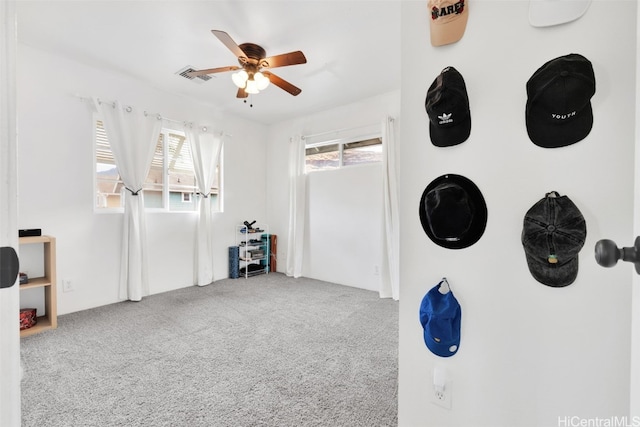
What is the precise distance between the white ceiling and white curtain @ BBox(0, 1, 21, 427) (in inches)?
78.4

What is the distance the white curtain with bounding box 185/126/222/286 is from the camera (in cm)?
400

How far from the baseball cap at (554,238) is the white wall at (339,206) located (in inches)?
115

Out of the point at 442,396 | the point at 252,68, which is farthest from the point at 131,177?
the point at 442,396

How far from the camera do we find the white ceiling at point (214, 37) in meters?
2.15

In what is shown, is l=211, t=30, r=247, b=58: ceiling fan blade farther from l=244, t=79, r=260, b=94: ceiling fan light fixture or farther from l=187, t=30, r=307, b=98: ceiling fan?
l=244, t=79, r=260, b=94: ceiling fan light fixture

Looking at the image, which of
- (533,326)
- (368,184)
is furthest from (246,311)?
(533,326)

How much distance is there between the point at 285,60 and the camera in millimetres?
2312

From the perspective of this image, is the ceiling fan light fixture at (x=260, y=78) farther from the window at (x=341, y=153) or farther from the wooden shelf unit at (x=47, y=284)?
the wooden shelf unit at (x=47, y=284)

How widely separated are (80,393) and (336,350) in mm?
1671

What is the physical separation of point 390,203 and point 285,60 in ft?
6.96

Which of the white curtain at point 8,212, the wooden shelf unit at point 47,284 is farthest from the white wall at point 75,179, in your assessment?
the white curtain at point 8,212

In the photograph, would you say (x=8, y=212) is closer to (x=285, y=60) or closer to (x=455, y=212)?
(x=455, y=212)

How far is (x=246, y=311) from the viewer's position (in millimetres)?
3066

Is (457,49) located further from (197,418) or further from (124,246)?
(124,246)
